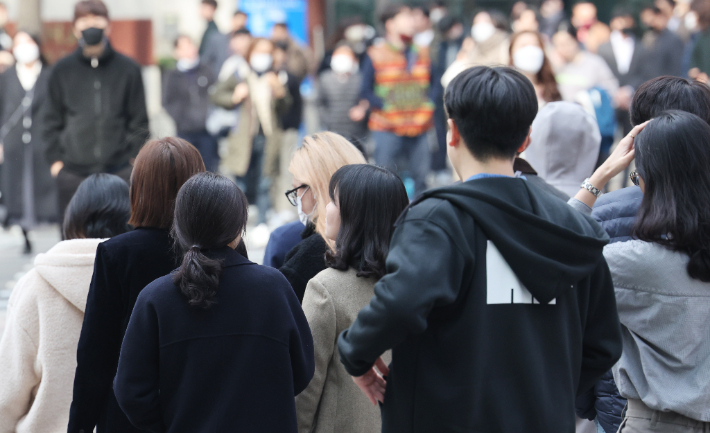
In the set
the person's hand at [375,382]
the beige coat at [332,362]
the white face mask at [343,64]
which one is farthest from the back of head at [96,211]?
the white face mask at [343,64]

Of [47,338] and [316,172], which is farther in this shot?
[316,172]

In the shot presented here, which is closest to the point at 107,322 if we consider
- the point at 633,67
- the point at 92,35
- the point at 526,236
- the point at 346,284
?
the point at 346,284

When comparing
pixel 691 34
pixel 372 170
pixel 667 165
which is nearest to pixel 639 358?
pixel 667 165

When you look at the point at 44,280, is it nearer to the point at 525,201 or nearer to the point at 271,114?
the point at 525,201

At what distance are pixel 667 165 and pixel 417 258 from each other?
991mm

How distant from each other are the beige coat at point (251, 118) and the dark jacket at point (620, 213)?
20.3 ft

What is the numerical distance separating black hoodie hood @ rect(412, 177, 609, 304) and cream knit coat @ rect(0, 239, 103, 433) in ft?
4.84

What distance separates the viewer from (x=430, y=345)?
76.7 inches

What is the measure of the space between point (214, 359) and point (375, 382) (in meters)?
0.48

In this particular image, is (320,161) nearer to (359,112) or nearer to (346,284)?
(346,284)

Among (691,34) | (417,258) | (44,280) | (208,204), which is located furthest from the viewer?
(691,34)

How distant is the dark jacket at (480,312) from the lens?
6.13 ft

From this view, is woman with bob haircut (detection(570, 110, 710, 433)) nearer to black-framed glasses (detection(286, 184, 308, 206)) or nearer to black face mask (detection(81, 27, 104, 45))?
black-framed glasses (detection(286, 184, 308, 206))

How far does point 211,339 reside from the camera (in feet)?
7.41
